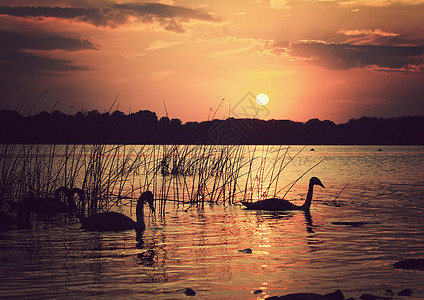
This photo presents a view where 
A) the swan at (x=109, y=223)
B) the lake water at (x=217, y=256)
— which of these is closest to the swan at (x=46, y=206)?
the lake water at (x=217, y=256)

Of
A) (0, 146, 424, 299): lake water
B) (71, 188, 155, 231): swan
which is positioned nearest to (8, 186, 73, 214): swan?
(0, 146, 424, 299): lake water

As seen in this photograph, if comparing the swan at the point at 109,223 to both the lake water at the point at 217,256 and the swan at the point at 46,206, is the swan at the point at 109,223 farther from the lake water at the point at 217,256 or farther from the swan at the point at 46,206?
the swan at the point at 46,206

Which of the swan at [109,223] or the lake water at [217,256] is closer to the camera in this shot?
the lake water at [217,256]

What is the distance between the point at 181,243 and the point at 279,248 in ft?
7.19

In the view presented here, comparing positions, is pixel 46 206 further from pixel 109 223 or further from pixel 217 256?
pixel 217 256

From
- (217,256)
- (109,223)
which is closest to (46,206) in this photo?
(109,223)

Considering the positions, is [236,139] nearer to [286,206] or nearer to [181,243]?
[286,206]

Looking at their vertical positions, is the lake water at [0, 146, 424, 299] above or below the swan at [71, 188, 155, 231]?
below

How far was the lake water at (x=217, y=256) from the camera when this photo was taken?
721 cm

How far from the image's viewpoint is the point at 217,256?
9398mm

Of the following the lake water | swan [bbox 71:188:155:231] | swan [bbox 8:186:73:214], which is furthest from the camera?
swan [bbox 8:186:73:214]

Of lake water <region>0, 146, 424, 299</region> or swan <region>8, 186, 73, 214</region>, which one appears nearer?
lake water <region>0, 146, 424, 299</region>

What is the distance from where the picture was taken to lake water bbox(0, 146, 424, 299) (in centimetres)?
721

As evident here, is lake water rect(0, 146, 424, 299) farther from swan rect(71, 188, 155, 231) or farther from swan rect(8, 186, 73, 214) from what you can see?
swan rect(8, 186, 73, 214)
